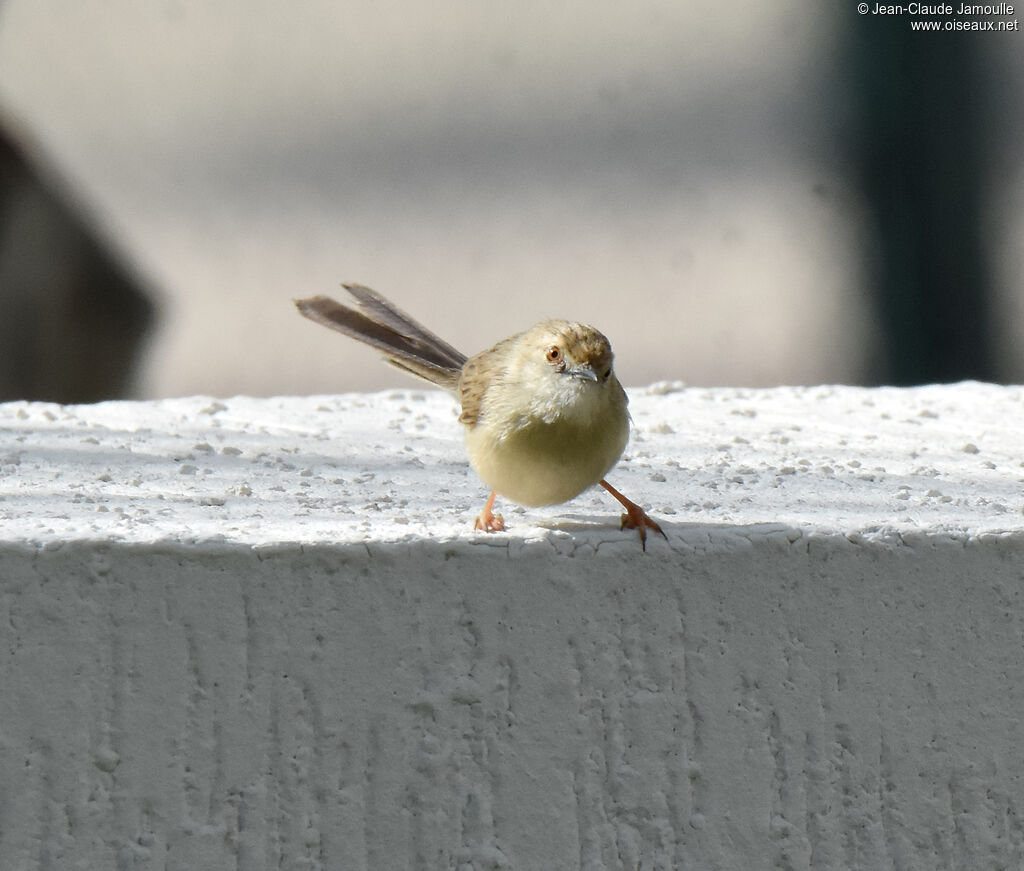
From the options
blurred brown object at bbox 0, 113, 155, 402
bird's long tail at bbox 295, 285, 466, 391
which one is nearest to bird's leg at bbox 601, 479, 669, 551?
bird's long tail at bbox 295, 285, 466, 391

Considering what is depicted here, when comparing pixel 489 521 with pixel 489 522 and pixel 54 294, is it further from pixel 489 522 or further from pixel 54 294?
pixel 54 294

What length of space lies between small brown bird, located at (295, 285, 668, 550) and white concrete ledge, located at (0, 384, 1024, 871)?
8 cm

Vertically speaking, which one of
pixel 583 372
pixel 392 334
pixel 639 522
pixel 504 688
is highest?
pixel 392 334

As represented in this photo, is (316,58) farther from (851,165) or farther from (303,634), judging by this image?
(303,634)

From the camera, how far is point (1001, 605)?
207cm

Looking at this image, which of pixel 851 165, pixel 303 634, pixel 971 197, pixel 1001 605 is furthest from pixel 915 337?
pixel 303 634

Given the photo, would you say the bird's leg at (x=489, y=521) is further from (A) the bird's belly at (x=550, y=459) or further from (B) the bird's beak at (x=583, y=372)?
(B) the bird's beak at (x=583, y=372)

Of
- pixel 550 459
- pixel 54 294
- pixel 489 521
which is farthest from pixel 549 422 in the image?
pixel 54 294

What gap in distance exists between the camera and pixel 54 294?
6336 millimetres

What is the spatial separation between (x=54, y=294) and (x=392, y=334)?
4.12m

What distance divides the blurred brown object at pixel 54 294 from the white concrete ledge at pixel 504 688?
14.3ft

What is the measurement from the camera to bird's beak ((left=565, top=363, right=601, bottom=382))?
213cm

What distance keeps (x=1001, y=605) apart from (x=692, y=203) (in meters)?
6.57

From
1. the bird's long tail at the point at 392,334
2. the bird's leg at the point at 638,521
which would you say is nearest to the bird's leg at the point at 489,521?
the bird's leg at the point at 638,521
